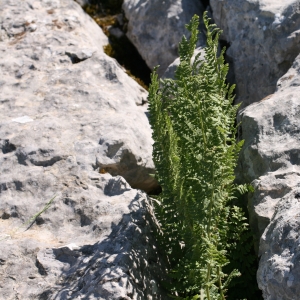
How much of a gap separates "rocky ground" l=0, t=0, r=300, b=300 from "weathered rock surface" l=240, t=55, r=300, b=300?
0.01m

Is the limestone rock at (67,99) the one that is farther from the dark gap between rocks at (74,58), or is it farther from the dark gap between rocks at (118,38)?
the dark gap between rocks at (118,38)

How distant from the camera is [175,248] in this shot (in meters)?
3.99

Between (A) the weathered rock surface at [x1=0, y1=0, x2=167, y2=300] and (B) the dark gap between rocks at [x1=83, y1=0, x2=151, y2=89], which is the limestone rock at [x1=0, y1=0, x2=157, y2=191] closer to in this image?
(A) the weathered rock surface at [x1=0, y1=0, x2=167, y2=300]

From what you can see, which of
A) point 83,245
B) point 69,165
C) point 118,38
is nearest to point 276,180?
point 83,245

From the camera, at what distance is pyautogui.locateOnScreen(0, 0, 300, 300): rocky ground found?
3.77m

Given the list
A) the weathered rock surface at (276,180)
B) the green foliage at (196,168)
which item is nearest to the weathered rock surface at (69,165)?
the green foliage at (196,168)

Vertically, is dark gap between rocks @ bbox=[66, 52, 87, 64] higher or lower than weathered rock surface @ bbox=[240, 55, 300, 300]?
higher

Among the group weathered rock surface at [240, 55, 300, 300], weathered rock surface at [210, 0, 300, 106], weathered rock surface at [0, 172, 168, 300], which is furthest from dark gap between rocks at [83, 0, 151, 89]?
weathered rock surface at [0, 172, 168, 300]

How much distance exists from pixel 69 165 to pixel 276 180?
1.93m

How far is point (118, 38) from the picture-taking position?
7898 mm

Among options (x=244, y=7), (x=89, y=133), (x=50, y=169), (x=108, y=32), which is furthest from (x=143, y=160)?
(x=108, y=32)

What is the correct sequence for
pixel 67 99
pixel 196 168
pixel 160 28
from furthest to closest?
1. pixel 160 28
2. pixel 67 99
3. pixel 196 168

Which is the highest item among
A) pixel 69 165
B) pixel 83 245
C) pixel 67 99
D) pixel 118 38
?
pixel 118 38

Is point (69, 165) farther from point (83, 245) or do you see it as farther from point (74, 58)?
point (74, 58)
